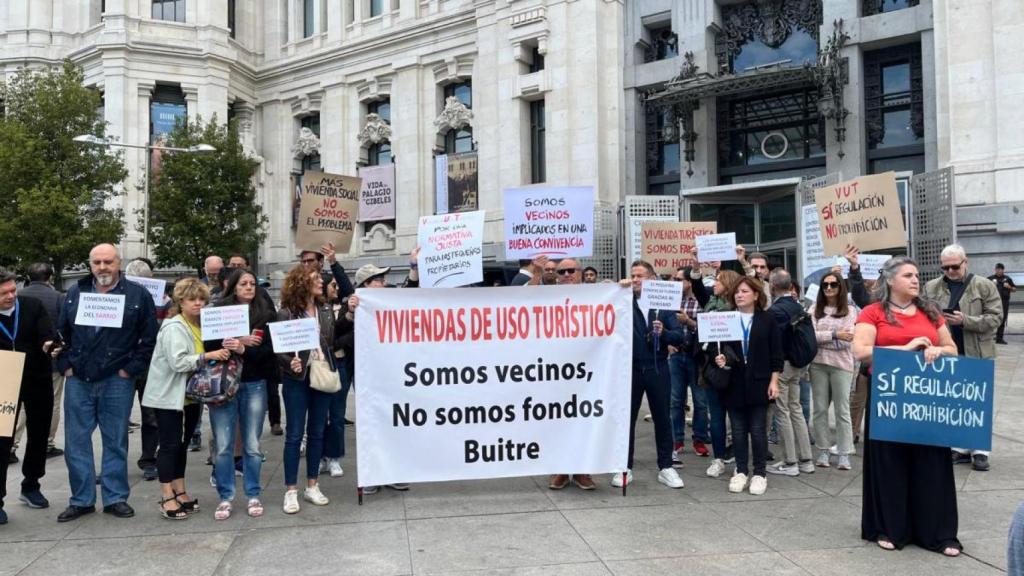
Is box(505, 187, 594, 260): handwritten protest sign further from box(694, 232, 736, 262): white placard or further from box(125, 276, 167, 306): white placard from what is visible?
box(125, 276, 167, 306): white placard

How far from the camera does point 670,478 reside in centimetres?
654

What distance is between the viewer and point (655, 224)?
1180cm

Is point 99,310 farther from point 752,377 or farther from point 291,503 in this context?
point 752,377

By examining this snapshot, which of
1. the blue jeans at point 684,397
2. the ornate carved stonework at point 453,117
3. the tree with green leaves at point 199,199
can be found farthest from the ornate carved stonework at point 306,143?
the blue jeans at point 684,397

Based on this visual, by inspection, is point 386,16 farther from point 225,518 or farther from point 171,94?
point 225,518

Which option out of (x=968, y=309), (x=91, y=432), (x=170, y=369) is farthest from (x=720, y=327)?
(x=91, y=432)

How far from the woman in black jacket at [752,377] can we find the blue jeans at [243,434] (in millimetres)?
3914

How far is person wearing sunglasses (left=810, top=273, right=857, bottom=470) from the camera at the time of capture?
23.4ft

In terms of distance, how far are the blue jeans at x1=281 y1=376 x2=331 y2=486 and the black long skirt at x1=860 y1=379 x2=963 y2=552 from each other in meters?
4.16

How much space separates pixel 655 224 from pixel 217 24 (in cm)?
2650

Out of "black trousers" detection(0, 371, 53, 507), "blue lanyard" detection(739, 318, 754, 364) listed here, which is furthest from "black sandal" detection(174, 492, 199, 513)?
A: "blue lanyard" detection(739, 318, 754, 364)

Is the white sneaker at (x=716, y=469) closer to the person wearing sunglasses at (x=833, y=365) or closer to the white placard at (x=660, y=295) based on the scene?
the person wearing sunglasses at (x=833, y=365)

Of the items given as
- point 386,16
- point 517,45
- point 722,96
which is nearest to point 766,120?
point 722,96

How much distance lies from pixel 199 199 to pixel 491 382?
75.8ft
